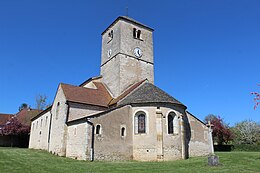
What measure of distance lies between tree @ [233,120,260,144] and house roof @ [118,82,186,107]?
27.6 m

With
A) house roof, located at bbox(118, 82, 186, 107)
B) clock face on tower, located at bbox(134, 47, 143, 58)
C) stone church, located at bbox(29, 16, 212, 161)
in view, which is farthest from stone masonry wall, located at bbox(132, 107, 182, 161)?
clock face on tower, located at bbox(134, 47, 143, 58)

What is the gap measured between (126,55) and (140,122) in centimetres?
1009

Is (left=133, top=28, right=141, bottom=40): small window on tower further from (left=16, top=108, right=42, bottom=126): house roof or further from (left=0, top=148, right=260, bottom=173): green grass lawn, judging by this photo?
(left=16, top=108, right=42, bottom=126): house roof

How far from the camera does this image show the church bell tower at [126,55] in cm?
2753

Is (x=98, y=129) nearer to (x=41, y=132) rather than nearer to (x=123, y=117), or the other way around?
(x=123, y=117)

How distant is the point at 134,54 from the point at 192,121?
10.6m

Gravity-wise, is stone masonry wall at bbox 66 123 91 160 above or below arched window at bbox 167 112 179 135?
below

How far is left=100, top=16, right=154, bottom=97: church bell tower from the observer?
27531 millimetres

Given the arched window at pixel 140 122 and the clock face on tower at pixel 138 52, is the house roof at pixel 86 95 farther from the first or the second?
the clock face on tower at pixel 138 52

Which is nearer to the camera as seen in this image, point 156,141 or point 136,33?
point 156,141

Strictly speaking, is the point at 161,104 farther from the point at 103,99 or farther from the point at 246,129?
the point at 246,129

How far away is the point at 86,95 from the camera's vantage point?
2509 centimetres

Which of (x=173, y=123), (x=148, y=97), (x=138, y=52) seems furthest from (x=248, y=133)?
(x=148, y=97)

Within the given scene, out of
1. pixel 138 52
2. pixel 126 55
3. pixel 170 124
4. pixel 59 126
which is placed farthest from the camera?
pixel 138 52
